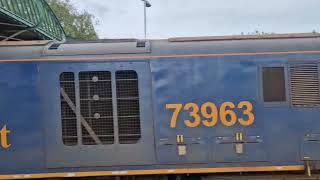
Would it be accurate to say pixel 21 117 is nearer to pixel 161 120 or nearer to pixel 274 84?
pixel 161 120

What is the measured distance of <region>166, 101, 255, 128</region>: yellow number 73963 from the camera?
25.6ft

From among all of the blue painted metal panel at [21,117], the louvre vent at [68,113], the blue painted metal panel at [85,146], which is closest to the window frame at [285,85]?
the blue painted metal panel at [85,146]

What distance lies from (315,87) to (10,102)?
16.5ft

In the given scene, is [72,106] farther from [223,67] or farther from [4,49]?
[223,67]

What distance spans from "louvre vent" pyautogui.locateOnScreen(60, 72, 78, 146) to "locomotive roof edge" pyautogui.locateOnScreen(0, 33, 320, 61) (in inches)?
16.1

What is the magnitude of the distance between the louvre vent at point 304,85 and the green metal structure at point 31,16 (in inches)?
454

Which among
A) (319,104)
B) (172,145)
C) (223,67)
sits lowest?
(172,145)

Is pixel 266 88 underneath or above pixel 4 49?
underneath

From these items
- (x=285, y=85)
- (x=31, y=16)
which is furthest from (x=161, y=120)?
(x=31, y=16)

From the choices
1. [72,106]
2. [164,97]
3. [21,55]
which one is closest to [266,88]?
[164,97]

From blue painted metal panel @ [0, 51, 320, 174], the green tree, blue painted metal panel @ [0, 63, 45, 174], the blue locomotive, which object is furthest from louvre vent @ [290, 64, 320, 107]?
the green tree

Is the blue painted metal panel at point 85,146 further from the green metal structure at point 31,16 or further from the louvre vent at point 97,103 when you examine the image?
the green metal structure at point 31,16

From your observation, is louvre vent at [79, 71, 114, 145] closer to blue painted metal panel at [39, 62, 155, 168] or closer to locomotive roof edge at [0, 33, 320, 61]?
blue painted metal panel at [39, 62, 155, 168]

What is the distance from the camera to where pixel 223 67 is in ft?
26.0
